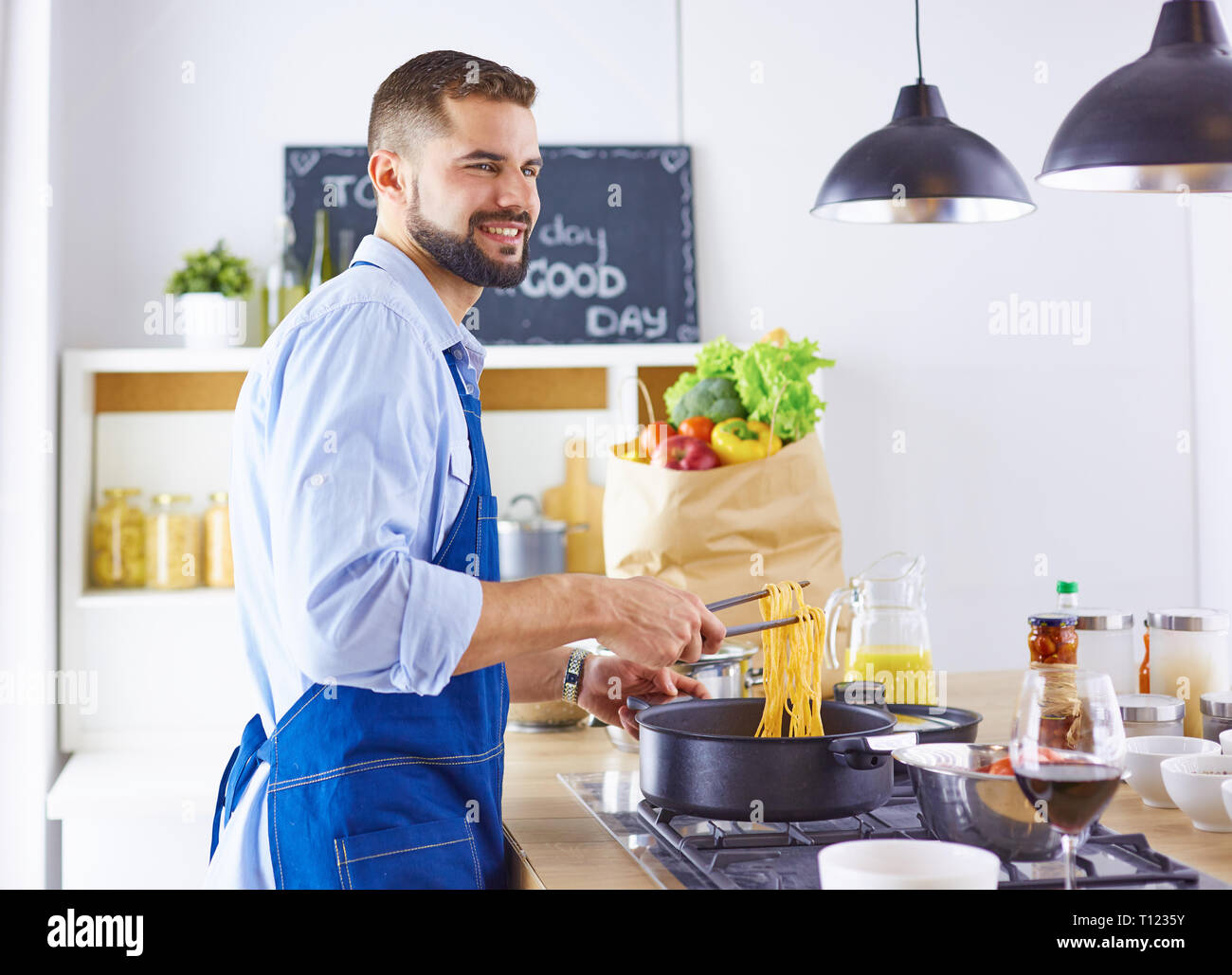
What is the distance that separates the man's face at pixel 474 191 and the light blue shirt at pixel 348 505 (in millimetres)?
124

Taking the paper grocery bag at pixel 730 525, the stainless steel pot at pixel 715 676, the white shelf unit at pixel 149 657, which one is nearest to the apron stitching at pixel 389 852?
the stainless steel pot at pixel 715 676

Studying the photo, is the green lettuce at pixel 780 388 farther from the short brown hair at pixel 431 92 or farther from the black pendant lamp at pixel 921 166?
the short brown hair at pixel 431 92

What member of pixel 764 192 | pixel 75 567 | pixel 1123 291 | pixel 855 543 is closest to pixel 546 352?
pixel 764 192

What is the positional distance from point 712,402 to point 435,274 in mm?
1128

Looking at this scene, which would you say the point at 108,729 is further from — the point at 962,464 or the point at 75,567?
the point at 962,464

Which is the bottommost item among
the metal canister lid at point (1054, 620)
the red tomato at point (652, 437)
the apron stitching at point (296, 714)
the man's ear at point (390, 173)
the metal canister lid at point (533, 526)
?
the apron stitching at point (296, 714)

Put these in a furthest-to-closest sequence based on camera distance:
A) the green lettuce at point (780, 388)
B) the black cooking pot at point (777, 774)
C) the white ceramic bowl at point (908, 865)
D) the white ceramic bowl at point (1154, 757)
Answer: the green lettuce at point (780, 388) < the white ceramic bowl at point (1154, 757) < the black cooking pot at point (777, 774) < the white ceramic bowl at point (908, 865)

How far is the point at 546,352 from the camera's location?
325 centimetres

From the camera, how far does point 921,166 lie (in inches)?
82.0

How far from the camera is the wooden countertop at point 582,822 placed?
4.29 ft

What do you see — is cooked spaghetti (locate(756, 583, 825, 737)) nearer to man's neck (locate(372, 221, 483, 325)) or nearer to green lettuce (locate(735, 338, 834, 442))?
man's neck (locate(372, 221, 483, 325))

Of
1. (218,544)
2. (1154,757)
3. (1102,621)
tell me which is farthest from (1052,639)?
(218,544)

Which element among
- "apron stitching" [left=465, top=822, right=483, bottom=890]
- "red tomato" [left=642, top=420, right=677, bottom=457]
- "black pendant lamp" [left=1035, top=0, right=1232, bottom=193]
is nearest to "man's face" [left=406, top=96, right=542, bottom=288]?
"apron stitching" [left=465, top=822, right=483, bottom=890]

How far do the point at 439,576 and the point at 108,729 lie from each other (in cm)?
230
